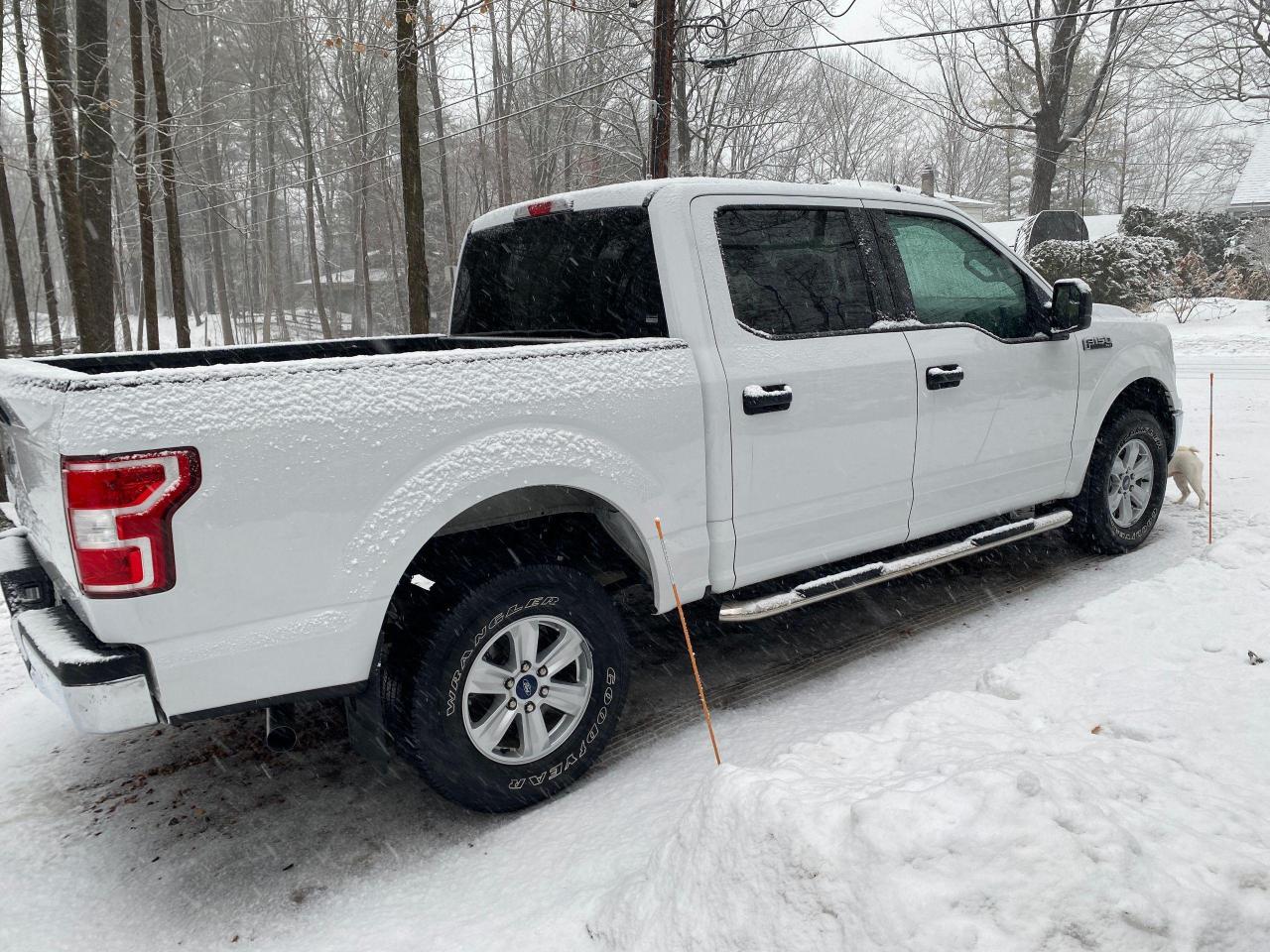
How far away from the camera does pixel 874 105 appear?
42406mm

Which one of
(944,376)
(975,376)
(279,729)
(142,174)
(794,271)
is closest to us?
(279,729)

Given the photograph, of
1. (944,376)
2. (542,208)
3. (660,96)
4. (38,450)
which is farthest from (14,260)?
(944,376)

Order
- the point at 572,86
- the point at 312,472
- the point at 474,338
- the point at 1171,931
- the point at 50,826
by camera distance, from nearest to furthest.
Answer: the point at 1171,931 < the point at 312,472 < the point at 50,826 < the point at 474,338 < the point at 572,86

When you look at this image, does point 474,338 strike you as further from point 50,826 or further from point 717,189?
point 50,826

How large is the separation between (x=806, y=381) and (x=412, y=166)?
32.2 ft

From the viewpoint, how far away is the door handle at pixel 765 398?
11.4ft

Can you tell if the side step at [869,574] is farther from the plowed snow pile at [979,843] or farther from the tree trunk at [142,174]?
the tree trunk at [142,174]

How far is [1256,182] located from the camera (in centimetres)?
3344

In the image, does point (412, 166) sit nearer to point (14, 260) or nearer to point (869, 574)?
point (869, 574)

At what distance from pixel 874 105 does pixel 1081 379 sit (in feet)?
138

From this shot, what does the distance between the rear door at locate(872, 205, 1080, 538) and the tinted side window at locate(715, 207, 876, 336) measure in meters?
0.28

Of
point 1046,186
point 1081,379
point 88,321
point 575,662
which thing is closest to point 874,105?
point 1046,186

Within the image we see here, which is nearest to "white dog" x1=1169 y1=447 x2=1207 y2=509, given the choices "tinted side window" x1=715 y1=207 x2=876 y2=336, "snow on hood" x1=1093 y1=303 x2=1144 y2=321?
"snow on hood" x1=1093 y1=303 x2=1144 y2=321

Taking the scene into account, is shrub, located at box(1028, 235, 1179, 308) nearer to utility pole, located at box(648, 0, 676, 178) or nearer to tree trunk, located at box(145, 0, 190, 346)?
utility pole, located at box(648, 0, 676, 178)
